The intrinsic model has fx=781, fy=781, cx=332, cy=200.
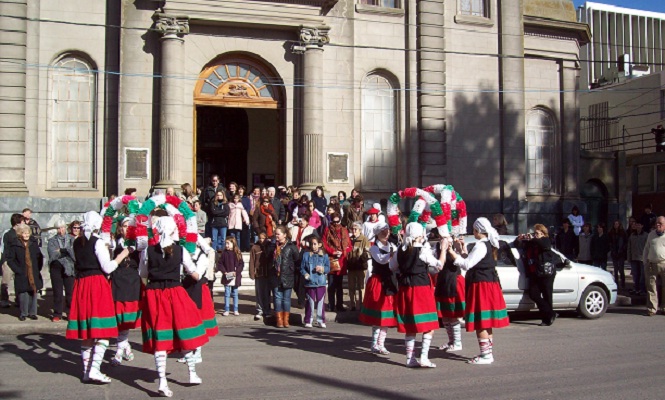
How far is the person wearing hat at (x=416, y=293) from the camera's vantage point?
980 cm

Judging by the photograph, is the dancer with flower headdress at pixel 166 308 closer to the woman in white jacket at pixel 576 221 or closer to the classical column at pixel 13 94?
the classical column at pixel 13 94

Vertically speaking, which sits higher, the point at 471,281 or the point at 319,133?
the point at 319,133

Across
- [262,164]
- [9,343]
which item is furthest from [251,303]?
[262,164]

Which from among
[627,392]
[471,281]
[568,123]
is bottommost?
[627,392]

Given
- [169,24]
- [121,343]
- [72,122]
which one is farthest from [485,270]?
[72,122]

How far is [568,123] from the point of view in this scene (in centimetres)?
2486

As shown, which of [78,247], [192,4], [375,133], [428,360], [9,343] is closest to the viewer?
[78,247]

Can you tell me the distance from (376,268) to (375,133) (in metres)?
12.3

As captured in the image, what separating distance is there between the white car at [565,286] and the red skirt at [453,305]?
3.23m

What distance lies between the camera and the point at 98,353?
29.6 ft

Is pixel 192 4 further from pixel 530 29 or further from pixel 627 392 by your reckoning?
pixel 627 392

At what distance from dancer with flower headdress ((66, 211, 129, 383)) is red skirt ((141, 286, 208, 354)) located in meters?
0.72

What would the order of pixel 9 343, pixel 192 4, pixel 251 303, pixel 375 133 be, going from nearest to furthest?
pixel 9 343 < pixel 251 303 < pixel 192 4 < pixel 375 133

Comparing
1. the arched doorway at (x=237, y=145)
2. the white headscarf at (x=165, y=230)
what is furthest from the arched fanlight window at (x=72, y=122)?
the white headscarf at (x=165, y=230)
